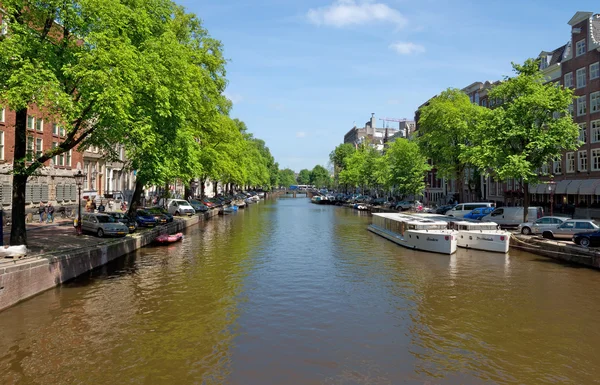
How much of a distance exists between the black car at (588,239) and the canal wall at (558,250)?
1.43ft

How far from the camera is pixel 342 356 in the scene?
12.5 metres

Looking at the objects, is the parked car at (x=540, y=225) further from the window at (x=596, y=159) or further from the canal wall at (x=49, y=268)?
the canal wall at (x=49, y=268)

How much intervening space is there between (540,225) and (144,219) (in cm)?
3166

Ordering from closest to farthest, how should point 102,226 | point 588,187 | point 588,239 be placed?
point 588,239, point 102,226, point 588,187

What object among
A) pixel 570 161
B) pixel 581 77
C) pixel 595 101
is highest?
pixel 581 77

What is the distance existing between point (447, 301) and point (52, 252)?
18045 mm

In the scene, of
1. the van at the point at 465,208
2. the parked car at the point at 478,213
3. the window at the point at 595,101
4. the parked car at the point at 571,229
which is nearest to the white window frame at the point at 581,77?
the window at the point at 595,101

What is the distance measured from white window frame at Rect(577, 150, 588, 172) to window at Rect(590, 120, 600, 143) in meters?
1.62

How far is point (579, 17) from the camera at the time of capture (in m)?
46.4

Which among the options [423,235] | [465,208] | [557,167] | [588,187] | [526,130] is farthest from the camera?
[557,167]

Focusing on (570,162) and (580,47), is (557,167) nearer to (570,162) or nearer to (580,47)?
(570,162)

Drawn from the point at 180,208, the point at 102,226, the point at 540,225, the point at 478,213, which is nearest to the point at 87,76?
the point at 102,226

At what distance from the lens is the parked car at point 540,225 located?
31984 millimetres

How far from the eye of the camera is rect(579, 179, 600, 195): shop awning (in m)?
43.4
